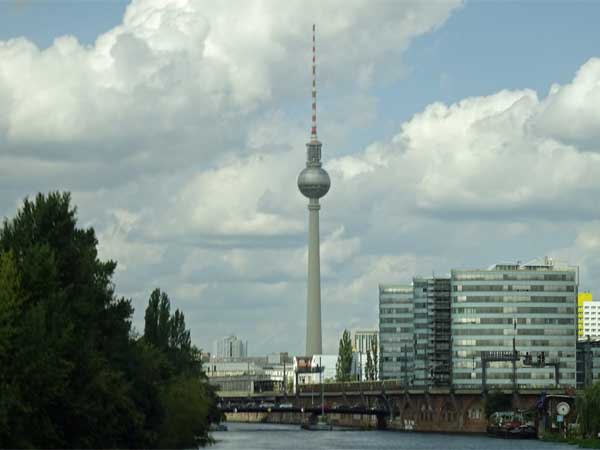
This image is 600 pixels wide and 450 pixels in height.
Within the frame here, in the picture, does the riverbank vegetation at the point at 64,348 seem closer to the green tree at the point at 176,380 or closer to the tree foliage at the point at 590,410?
the green tree at the point at 176,380

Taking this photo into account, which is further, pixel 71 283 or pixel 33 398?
pixel 71 283

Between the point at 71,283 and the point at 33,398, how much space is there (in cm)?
1483

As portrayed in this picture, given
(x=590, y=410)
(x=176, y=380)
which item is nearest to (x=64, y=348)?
(x=176, y=380)

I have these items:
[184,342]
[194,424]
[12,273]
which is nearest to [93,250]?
[12,273]

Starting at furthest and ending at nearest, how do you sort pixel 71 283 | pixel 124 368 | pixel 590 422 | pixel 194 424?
pixel 590 422 < pixel 194 424 < pixel 124 368 < pixel 71 283

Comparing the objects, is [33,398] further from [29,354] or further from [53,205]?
[53,205]

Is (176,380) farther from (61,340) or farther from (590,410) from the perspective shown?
(61,340)

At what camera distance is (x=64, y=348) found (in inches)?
3986

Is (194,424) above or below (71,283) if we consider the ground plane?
below

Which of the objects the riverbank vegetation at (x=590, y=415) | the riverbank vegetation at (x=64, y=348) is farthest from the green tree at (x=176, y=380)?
the riverbank vegetation at (x=590, y=415)

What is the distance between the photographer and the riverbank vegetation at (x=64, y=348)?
3829 inches

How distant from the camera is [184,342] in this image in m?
194

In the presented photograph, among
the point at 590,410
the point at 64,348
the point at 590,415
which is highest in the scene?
the point at 64,348

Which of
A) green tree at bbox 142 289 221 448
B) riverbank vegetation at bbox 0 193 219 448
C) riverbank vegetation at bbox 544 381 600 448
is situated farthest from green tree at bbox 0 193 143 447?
riverbank vegetation at bbox 544 381 600 448
